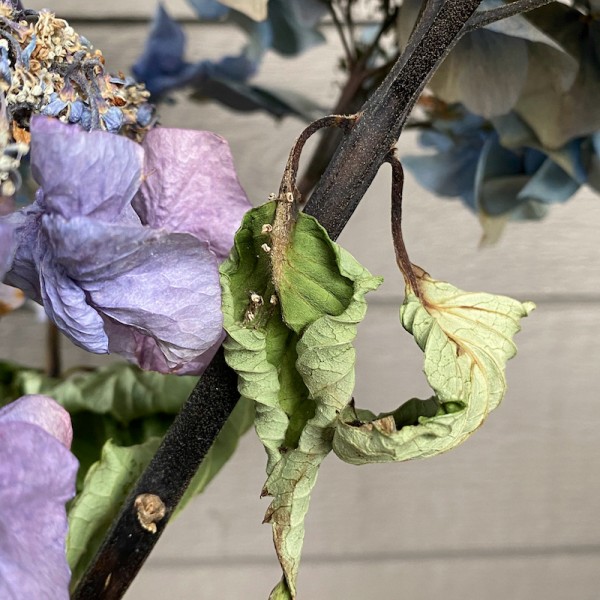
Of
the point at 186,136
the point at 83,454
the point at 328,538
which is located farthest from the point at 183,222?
the point at 328,538

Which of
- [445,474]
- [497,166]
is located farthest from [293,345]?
[445,474]

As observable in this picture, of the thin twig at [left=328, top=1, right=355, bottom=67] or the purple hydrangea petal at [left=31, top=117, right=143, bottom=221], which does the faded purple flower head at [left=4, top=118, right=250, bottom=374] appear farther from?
the thin twig at [left=328, top=1, right=355, bottom=67]

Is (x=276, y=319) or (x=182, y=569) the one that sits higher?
(x=276, y=319)

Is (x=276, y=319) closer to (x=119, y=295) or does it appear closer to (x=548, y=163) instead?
(x=119, y=295)

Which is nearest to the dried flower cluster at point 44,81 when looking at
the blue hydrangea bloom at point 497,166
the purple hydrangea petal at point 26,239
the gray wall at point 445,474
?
the purple hydrangea petal at point 26,239

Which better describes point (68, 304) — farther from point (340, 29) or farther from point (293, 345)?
point (340, 29)

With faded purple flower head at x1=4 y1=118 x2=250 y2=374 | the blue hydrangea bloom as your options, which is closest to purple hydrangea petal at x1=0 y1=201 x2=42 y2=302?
faded purple flower head at x1=4 y1=118 x2=250 y2=374

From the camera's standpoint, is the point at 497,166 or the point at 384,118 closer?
the point at 384,118
